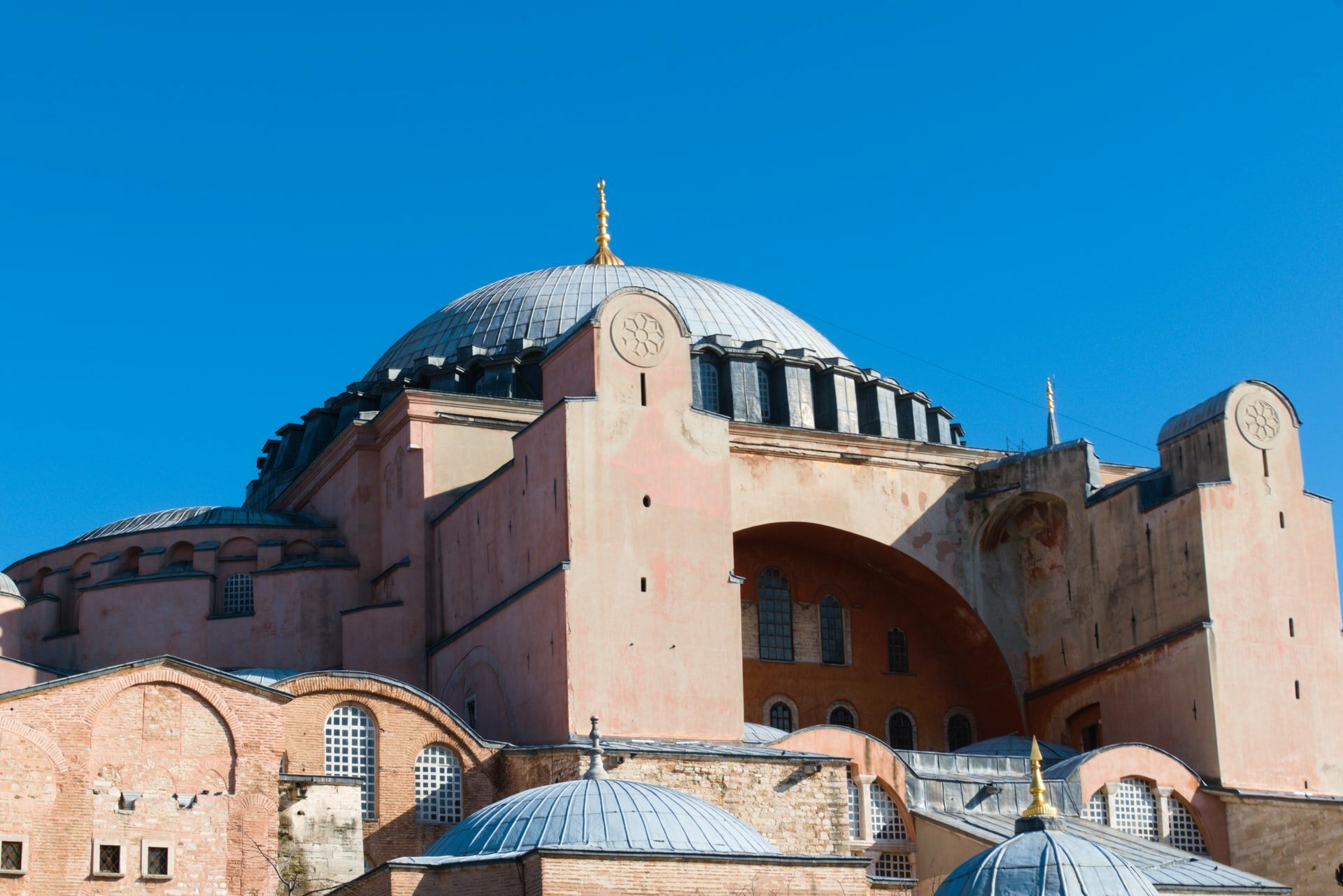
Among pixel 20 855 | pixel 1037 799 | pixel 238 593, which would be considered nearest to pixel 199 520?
Result: pixel 238 593

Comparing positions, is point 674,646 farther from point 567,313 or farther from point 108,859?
point 567,313

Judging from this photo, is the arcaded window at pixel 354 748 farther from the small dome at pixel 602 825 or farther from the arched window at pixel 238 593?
the arched window at pixel 238 593

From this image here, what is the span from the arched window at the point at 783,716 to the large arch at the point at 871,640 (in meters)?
0.20

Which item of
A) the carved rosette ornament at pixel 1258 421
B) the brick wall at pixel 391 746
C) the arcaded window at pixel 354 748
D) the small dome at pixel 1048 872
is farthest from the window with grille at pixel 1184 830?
the arcaded window at pixel 354 748

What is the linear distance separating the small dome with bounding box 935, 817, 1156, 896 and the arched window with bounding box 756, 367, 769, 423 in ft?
59.3

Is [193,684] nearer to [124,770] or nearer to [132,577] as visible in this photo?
[124,770]

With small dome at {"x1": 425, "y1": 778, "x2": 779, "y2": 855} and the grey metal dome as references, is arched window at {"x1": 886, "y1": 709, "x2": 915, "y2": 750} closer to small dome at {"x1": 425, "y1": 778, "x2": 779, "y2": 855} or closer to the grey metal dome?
the grey metal dome

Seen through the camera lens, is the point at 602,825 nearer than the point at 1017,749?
Yes

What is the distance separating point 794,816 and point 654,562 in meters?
4.63

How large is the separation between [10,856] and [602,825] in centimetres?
782

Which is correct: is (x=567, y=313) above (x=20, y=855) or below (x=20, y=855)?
above

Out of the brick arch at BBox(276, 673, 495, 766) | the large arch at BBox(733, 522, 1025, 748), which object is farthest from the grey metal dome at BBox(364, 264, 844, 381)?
the brick arch at BBox(276, 673, 495, 766)

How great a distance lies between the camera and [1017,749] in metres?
41.2

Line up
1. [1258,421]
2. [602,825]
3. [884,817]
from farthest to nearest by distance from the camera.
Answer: [1258,421] → [884,817] → [602,825]
